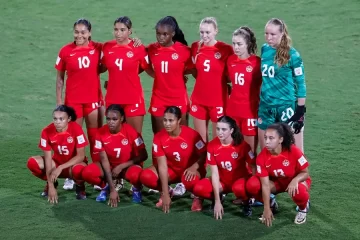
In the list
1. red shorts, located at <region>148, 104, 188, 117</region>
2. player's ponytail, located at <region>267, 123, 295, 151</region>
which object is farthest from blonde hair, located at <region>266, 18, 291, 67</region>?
red shorts, located at <region>148, 104, 188, 117</region>

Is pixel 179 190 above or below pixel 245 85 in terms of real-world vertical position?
below

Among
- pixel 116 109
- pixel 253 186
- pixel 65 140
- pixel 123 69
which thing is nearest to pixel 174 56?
pixel 123 69

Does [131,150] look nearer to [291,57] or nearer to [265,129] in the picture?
[265,129]

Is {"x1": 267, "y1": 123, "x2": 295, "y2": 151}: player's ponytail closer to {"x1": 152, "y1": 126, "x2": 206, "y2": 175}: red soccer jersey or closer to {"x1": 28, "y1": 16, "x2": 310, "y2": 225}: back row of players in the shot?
{"x1": 28, "y1": 16, "x2": 310, "y2": 225}: back row of players

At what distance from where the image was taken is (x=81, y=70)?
345 inches

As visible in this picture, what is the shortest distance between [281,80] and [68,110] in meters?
2.20

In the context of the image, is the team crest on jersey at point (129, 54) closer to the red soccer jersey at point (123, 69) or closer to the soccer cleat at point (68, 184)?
the red soccer jersey at point (123, 69)

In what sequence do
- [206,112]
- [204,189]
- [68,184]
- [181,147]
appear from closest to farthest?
[204,189]
[181,147]
[206,112]
[68,184]

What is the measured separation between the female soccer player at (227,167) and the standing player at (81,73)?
1290 mm

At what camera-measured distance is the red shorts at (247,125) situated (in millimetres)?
8273

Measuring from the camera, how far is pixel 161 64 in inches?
340

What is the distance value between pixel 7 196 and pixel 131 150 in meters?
1.35

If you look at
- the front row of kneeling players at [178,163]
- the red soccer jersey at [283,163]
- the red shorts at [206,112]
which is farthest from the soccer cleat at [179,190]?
the red soccer jersey at [283,163]

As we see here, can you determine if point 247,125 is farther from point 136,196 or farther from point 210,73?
point 136,196
